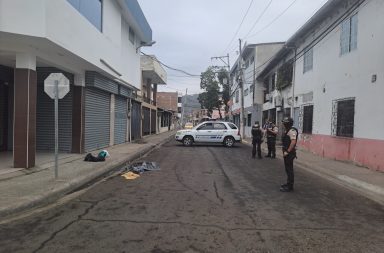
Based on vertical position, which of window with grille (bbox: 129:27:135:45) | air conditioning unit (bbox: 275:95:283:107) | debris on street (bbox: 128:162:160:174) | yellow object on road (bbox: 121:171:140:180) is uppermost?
window with grille (bbox: 129:27:135:45)

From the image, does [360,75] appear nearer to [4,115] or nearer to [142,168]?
[142,168]

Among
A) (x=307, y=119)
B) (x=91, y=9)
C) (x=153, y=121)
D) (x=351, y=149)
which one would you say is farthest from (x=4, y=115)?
(x=153, y=121)

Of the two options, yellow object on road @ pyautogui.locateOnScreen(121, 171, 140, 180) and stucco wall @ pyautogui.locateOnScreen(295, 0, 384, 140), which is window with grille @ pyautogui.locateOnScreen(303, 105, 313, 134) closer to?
stucco wall @ pyautogui.locateOnScreen(295, 0, 384, 140)

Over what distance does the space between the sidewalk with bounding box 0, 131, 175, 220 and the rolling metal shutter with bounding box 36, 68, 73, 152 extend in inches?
87.0

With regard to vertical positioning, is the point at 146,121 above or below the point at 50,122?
below

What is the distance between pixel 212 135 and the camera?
2784 cm

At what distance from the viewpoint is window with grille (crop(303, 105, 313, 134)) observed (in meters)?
22.4

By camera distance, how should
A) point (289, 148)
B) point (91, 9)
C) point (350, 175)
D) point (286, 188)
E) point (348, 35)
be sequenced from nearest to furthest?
point (289, 148) < point (286, 188) < point (350, 175) < point (91, 9) < point (348, 35)

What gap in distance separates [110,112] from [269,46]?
81.1ft

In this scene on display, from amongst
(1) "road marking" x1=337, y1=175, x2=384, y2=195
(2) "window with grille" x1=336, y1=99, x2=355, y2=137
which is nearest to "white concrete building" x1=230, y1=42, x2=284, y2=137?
(2) "window with grille" x1=336, y1=99, x2=355, y2=137

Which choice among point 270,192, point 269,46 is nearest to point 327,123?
point 270,192

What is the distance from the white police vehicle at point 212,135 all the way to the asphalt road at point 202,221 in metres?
16.4

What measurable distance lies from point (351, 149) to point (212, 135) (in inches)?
487

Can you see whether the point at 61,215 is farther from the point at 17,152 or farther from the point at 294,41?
the point at 294,41
